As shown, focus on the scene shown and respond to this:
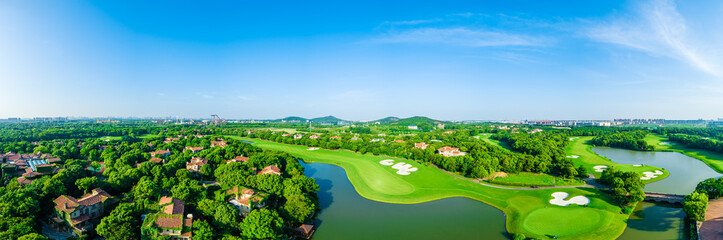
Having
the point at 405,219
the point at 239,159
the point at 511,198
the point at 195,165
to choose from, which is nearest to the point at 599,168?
the point at 511,198

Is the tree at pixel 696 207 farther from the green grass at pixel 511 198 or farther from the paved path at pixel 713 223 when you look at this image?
the green grass at pixel 511 198

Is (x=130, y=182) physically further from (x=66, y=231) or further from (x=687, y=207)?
(x=687, y=207)

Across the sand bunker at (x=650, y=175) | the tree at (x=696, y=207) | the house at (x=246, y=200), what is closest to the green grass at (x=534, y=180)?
the tree at (x=696, y=207)

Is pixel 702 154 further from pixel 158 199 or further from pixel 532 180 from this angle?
pixel 158 199

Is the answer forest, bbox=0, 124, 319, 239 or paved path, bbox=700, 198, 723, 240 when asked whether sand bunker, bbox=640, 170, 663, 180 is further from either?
forest, bbox=0, 124, 319, 239

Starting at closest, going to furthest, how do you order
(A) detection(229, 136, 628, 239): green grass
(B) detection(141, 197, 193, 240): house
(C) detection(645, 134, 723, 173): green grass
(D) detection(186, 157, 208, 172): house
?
(B) detection(141, 197, 193, 240): house
(A) detection(229, 136, 628, 239): green grass
(D) detection(186, 157, 208, 172): house
(C) detection(645, 134, 723, 173): green grass

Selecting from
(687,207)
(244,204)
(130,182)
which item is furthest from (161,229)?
(687,207)

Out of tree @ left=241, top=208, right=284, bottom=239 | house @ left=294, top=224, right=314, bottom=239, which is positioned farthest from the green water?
tree @ left=241, top=208, right=284, bottom=239
